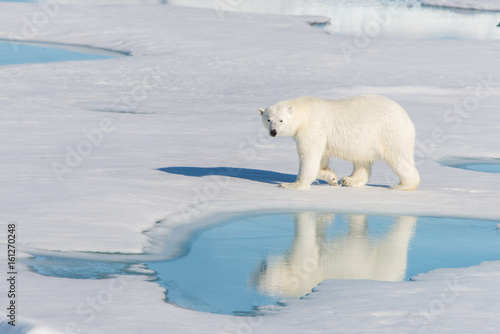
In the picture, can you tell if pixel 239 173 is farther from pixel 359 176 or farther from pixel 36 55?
pixel 36 55

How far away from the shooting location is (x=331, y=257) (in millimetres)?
5102

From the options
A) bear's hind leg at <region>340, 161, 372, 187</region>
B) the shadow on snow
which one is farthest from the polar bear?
the shadow on snow

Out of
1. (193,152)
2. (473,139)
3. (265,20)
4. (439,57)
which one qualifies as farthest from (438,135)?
(265,20)

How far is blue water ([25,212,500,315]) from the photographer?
4.41m

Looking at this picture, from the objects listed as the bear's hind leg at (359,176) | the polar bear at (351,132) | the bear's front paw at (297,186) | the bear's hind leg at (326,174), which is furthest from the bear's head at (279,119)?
the bear's hind leg at (359,176)

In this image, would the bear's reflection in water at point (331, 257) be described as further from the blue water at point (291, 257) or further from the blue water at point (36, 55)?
the blue water at point (36, 55)

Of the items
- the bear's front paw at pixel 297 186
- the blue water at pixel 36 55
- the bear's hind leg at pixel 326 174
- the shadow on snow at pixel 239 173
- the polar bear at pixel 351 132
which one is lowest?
the shadow on snow at pixel 239 173

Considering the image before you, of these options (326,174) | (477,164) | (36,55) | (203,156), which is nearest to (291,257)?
(326,174)

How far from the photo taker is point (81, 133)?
9516 millimetres

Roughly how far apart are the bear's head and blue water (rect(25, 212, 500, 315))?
768mm

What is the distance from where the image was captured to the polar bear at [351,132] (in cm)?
662

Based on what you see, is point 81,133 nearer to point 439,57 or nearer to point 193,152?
point 193,152

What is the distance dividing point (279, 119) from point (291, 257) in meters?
1.67

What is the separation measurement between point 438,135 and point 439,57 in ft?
25.3
